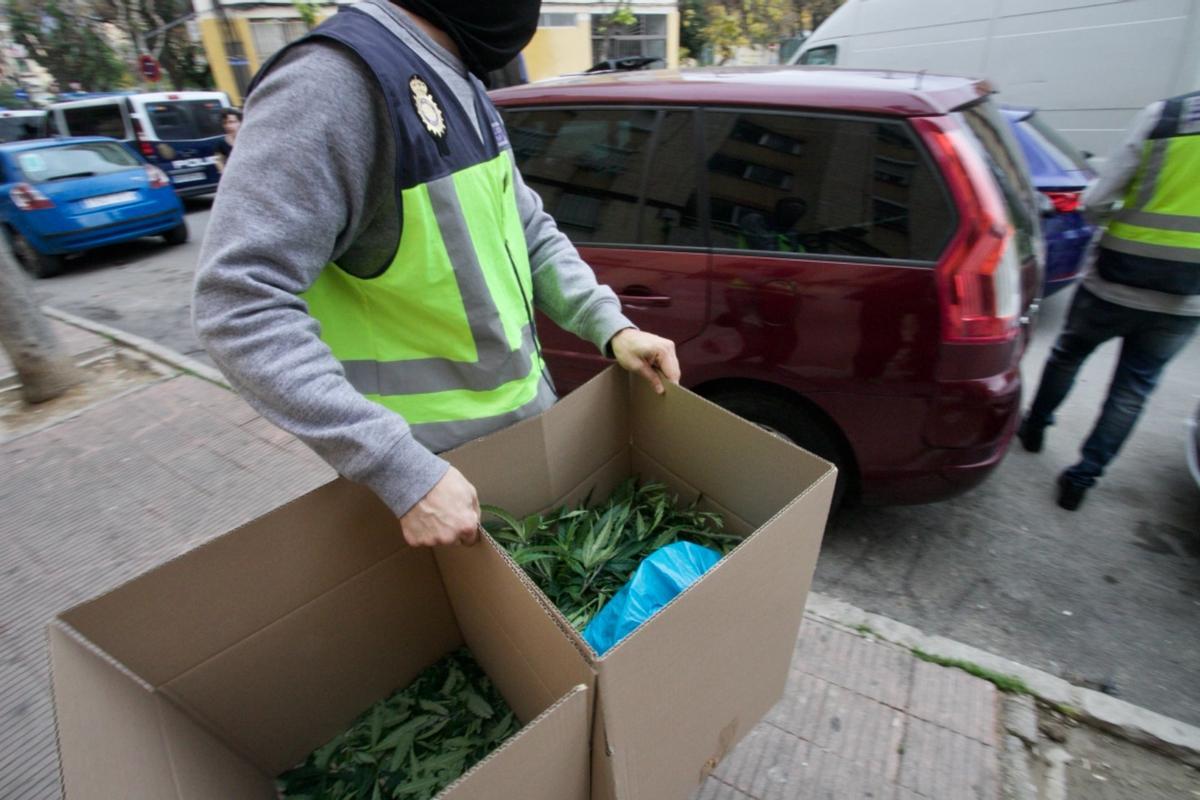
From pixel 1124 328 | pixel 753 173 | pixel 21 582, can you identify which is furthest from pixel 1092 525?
pixel 21 582

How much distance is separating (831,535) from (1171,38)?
538 centimetres

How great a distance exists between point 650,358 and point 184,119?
40.1 ft

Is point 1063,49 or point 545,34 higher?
point 545,34

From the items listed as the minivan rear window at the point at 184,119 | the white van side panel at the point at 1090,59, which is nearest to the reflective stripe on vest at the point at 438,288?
the white van side panel at the point at 1090,59

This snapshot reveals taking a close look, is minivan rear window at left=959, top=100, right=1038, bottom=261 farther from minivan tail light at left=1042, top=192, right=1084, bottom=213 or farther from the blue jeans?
minivan tail light at left=1042, top=192, right=1084, bottom=213

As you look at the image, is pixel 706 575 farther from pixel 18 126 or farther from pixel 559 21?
pixel 559 21

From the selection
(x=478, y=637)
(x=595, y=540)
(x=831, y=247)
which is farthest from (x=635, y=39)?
(x=478, y=637)

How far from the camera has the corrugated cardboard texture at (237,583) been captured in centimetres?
90

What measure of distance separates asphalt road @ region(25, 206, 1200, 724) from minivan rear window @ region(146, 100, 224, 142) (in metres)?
11.9

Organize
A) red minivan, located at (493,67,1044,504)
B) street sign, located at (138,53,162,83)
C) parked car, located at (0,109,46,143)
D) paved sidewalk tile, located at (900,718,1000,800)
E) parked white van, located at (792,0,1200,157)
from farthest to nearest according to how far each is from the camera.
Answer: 1. street sign, located at (138,53,162,83)
2. parked car, located at (0,109,46,143)
3. parked white van, located at (792,0,1200,157)
4. red minivan, located at (493,67,1044,504)
5. paved sidewalk tile, located at (900,718,1000,800)

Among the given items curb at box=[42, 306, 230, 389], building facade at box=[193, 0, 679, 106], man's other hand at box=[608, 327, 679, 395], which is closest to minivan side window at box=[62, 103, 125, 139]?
curb at box=[42, 306, 230, 389]

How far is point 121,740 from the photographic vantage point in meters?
0.78

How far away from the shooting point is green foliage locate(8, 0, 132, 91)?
2192 cm

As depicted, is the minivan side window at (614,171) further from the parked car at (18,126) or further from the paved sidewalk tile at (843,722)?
the parked car at (18,126)
